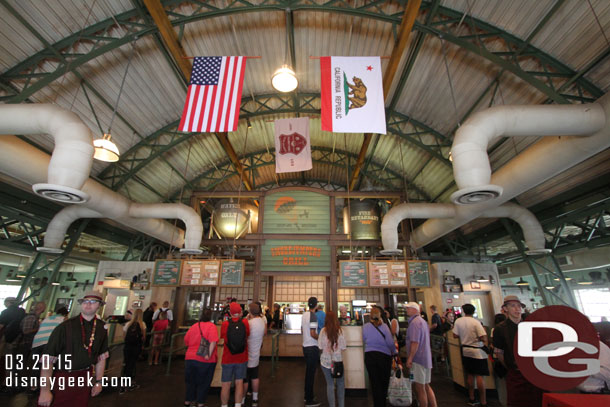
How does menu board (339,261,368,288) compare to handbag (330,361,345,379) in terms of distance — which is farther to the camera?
Result: menu board (339,261,368,288)

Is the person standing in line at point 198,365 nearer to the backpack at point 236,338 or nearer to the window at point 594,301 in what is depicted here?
the backpack at point 236,338

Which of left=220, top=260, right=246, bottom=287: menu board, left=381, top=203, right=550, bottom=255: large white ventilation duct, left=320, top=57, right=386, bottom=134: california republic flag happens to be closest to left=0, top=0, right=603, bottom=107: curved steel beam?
left=320, top=57, right=386, bottom=134: california republic flag

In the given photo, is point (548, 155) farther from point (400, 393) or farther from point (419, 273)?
point (400, 393)

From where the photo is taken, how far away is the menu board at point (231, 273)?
9062 millimetres

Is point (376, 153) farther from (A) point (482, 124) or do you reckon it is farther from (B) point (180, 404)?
(B) point (180, 404)

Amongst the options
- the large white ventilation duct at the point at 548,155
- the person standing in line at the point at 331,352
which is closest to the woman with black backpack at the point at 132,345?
the person standing in line at the point at 331,352

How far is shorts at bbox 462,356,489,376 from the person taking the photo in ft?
17.2

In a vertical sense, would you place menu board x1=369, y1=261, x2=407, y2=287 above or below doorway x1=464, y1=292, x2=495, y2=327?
above

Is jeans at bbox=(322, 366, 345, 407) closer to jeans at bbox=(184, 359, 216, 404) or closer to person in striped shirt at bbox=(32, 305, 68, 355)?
jeans at bbox=(184, 359, 216, 404)

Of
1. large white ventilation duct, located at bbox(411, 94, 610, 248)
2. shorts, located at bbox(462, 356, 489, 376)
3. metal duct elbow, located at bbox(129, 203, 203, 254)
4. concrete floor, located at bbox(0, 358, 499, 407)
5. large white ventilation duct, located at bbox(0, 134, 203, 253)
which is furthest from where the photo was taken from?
metal duct elbow, located at bbox(129, 203, 203, 254)

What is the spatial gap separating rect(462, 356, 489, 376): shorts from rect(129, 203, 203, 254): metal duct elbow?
8.06 m

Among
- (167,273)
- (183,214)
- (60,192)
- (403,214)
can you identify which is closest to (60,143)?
(60,192)

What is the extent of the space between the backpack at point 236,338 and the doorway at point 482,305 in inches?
489

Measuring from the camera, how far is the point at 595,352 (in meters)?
1.02
